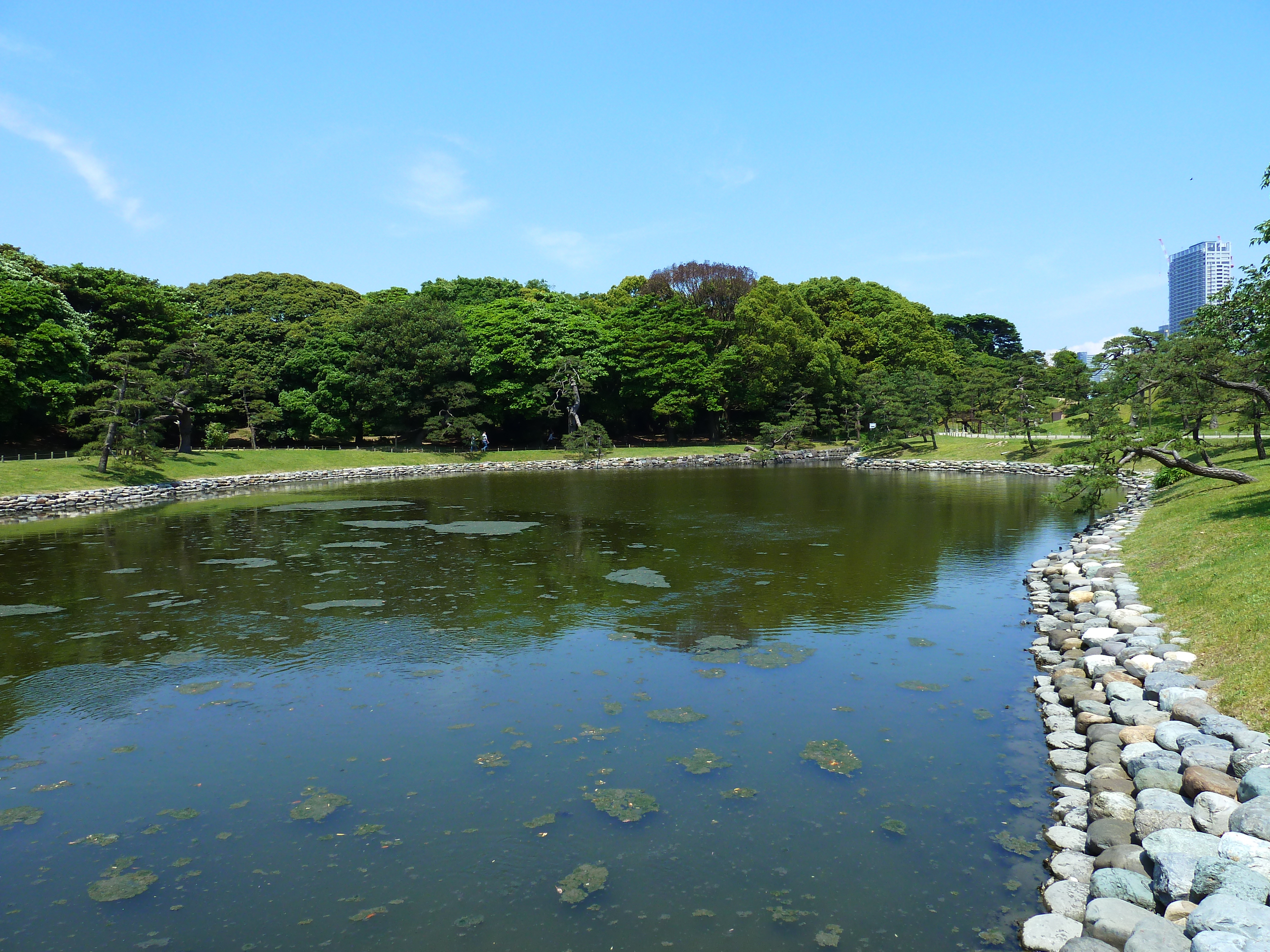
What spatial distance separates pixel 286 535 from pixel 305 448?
32.0m

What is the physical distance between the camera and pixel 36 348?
39.4 meters

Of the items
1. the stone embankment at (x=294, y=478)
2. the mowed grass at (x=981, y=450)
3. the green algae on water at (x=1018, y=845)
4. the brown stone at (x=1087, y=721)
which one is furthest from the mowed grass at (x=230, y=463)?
the brown stone at (x=1087, y=721)

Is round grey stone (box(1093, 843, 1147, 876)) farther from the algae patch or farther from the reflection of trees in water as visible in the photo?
the reflection of trees in water

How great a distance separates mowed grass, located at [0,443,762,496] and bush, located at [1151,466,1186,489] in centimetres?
3543

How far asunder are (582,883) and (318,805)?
2.92 m

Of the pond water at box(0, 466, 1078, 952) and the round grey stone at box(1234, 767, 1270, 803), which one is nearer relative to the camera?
the pond water at box(0, 466, 1078, 952)

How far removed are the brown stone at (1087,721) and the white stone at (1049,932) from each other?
369 centimetres

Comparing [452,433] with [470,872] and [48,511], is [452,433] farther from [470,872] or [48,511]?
[470,872]

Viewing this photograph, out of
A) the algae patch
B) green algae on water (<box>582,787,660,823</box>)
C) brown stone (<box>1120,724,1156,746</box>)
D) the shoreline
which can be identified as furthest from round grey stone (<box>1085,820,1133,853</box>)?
the shoreline

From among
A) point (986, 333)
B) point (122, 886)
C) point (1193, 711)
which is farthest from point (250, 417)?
point (986, 333)

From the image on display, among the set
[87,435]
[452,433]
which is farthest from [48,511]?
[452,433]

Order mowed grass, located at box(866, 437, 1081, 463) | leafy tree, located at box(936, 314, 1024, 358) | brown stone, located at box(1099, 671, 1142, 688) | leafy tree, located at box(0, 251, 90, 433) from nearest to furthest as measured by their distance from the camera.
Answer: brown stone, located at box(1099, 671, 1142, 688) → leafy tree, located at box(0, 251, 90, 433) → mowed grass, located at box(866, 437, 1081, 463) → leafy tree, located at box(936, 314, 1024, 358)

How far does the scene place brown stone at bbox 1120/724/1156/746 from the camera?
775 cm

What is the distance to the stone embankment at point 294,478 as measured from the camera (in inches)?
1235
